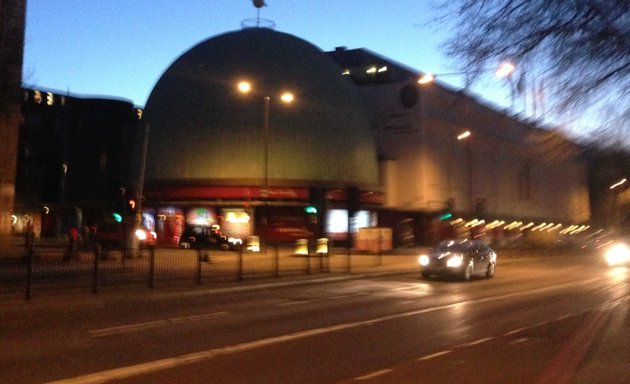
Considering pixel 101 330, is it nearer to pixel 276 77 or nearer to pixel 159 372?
pixel 159 372

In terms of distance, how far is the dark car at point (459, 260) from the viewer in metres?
25.9

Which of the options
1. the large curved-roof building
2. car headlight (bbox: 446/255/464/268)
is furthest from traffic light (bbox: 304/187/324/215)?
the large curved-roof building

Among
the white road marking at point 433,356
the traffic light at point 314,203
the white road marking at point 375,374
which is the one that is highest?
the traffic light at point 314,203

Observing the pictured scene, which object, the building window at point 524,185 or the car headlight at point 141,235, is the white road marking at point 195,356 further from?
the building window at point 524,185

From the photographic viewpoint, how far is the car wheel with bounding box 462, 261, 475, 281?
85.3 ft

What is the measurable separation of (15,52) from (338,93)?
43388 millimetres

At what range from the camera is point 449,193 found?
6862 cm

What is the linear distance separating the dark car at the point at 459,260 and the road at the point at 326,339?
4.73 metres

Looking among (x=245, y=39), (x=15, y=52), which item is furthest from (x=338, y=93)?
(x=15, y=52)

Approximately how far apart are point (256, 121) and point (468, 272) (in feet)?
116

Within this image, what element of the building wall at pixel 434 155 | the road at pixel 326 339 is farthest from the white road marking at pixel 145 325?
the building wall at pixel 434 155

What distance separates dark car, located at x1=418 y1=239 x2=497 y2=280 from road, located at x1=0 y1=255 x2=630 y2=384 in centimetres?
473

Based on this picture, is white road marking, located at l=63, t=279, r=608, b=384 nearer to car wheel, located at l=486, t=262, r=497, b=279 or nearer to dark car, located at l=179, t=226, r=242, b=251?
car wheel, located at l=486, t=262, r=497, b=279

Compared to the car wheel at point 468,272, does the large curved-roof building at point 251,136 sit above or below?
above
